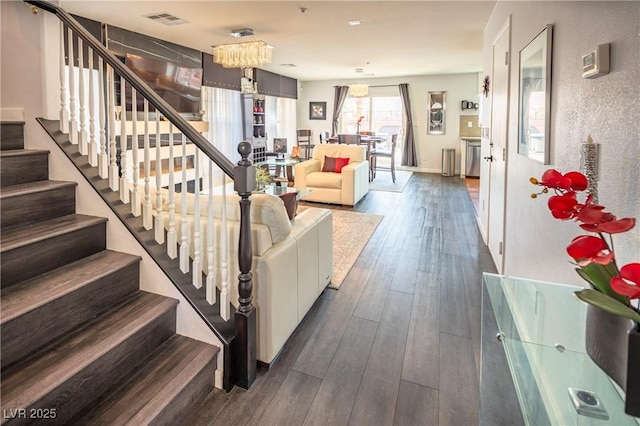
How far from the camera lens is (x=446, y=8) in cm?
424

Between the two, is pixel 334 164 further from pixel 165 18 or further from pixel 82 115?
pixel 82 115

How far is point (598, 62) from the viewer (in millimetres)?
1353

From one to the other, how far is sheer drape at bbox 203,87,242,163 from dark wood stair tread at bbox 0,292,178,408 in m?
5.84

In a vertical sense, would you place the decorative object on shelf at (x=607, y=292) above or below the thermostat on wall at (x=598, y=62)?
below

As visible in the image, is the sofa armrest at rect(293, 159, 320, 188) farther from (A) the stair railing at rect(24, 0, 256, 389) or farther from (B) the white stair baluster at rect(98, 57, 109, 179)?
(B) the white stair baluster at rect(98, 57, 109, 179)

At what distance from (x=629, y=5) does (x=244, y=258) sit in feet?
5.87

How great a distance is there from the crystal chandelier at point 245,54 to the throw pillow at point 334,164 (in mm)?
2206

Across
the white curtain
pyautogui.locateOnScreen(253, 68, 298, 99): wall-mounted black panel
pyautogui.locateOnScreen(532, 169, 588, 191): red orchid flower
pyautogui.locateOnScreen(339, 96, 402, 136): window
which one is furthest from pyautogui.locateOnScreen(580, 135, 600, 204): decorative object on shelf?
pyautogui.locateOnScreen(339, 96, 402, 136): window

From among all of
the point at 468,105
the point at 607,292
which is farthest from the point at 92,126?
the point at 468,105

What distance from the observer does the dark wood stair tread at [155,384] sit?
4.85 ft

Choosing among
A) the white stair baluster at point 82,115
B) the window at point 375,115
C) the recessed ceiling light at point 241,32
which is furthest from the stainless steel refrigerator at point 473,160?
the white stair baluster at point 82,115

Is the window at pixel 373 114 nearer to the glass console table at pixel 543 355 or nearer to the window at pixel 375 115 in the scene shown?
the window at pixel 375 115

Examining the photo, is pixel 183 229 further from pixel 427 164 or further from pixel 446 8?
pixel 427 164

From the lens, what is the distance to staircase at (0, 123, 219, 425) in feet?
4.63
